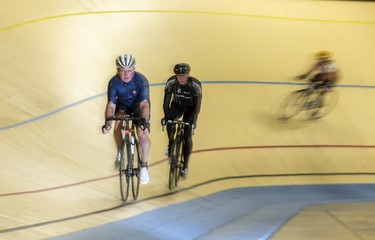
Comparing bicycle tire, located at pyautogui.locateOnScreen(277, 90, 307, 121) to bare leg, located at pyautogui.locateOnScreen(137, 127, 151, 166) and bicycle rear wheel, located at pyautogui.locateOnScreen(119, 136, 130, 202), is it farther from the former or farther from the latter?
bicycle rear wheel, located at pyautogui.locateOnScreen(119, 136, 130, 202)

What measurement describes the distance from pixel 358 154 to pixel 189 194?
215 cm

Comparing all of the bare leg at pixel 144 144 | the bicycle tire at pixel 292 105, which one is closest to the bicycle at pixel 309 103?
the bicycle tire at pixel 292 105

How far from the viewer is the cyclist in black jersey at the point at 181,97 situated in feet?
11.0

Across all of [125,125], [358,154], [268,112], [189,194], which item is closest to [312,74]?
[268,112]

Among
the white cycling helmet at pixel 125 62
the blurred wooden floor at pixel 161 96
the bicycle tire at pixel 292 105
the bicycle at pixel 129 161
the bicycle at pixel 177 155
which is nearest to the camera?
the white cycling helmet at pixel 125 62

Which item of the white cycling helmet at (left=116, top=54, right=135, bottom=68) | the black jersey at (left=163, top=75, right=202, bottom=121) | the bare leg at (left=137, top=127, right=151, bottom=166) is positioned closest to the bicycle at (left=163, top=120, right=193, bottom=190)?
the black jersey at (left=163, top=75, right=202, bottom=121)

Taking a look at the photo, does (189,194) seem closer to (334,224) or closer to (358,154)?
(334,224)

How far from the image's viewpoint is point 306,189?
4.12 m

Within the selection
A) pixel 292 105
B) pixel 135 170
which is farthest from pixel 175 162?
pixel 292 105

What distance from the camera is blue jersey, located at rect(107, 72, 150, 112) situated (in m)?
3.07

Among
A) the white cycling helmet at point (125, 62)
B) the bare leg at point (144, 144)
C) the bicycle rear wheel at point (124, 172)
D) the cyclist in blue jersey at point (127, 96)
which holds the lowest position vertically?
the bicycle rear wheel at point (124, 172)

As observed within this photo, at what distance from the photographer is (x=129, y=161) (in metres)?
3.21

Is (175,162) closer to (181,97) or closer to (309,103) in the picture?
(181,97)

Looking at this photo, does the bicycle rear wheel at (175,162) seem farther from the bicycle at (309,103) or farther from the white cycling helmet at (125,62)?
the bicycle at (309,103)
